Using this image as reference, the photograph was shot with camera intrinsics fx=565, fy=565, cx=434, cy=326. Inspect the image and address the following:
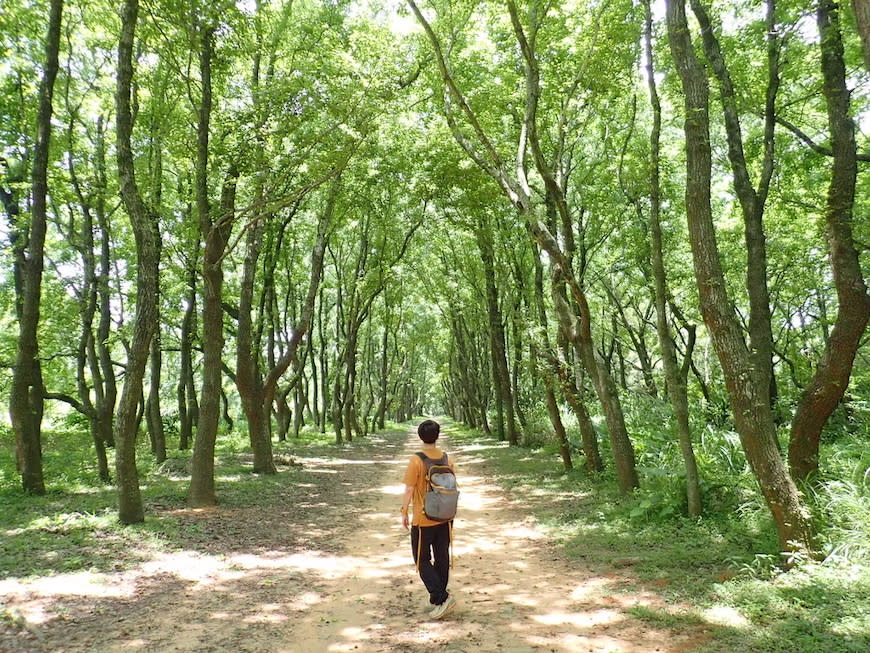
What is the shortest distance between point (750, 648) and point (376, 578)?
3.88 meters

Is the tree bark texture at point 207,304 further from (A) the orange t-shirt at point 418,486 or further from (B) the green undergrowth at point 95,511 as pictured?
(A) the orange t-shirt at point 418,486

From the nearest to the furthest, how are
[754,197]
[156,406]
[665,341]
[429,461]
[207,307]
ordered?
[429,461] → [754,197] → [665,341] → [207,307] → [156,406]

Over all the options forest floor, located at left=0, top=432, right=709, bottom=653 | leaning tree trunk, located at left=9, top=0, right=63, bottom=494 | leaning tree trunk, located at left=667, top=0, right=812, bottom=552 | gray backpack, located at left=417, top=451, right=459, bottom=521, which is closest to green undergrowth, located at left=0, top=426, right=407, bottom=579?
forest floor, located at left=0, top=432, right=709, bottom=653

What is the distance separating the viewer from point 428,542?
5.30 meters

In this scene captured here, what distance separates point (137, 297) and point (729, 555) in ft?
28.2

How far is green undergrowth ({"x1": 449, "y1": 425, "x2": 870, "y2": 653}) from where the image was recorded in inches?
177

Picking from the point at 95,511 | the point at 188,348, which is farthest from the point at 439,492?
the point at 188,348

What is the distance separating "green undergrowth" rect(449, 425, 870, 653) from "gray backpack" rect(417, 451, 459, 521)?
6.33ft

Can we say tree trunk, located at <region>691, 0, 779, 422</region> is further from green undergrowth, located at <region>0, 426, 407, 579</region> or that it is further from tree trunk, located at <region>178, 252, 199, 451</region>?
tree trunk, located at <region>178, 252, 199, 451</region>

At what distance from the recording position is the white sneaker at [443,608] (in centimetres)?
522

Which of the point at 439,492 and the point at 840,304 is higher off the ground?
the point at 840,304

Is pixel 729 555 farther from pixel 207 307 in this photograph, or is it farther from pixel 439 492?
pixel 207 307

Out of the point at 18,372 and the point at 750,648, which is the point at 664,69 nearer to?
the point at 750,648

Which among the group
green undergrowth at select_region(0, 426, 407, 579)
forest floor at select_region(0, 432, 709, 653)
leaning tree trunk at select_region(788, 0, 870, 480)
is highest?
leaning tree trunk at select_region(788, 0, 870, 480)
